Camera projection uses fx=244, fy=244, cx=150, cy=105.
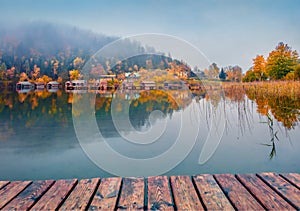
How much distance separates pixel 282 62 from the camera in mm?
20109

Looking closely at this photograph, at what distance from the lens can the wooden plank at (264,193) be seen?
132 centimetres

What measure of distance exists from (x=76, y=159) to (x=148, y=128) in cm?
191

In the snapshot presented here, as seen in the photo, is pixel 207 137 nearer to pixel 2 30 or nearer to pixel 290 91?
pixel 290 91

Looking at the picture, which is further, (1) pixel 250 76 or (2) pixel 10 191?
(1) pixel 250 76

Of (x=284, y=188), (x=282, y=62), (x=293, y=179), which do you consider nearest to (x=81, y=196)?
(x=284, y=188)

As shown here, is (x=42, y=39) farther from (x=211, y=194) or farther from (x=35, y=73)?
(x=211, y=194)

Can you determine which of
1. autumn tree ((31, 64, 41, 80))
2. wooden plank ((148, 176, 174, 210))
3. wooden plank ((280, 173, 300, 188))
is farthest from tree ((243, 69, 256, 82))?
autumn tree ((31, 64, 41, 80))

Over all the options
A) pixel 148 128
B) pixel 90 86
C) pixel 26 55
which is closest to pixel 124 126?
pixel 148 128

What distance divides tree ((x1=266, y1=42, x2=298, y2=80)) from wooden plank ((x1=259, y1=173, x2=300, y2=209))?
20.4 metres

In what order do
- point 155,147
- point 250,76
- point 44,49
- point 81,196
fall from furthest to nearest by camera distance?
1. point 44,49
2. point 250,76
3. point 155,147
4. point 81,196

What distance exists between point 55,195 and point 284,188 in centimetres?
141

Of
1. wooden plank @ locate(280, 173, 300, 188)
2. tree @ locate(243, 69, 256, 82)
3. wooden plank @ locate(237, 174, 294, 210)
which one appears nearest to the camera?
wooden plank @ locate(237, 174, 294, 210)

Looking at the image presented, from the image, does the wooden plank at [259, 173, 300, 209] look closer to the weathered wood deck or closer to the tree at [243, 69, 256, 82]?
the weathered wood deck

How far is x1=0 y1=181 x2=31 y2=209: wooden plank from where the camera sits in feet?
4.61
